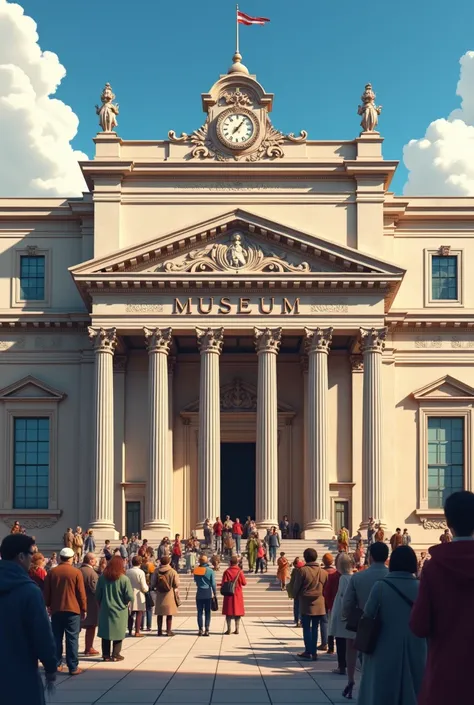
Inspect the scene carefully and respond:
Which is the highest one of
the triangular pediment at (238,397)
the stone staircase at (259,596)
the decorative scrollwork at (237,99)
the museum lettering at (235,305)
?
the decorative scrollwork at (237,99)

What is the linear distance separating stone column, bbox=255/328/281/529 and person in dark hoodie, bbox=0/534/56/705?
131 feet

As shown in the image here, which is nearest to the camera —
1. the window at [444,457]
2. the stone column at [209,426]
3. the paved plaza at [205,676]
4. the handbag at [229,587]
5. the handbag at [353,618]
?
the handbag at [353,618]

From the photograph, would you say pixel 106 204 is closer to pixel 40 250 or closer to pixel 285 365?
pixel 40 250

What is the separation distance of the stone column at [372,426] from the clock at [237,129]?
1017 cm

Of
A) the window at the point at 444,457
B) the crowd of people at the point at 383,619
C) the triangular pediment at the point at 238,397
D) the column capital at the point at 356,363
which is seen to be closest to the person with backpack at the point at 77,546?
the triangular pediment at the point at 238,397

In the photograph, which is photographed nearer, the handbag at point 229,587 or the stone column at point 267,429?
the handbag at point 229,587

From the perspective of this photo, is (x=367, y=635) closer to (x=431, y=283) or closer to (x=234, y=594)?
(x=234, y=594)

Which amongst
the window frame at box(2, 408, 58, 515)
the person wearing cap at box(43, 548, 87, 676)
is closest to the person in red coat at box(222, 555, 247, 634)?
the person wearing cap at box(43, 548, 87, 676)

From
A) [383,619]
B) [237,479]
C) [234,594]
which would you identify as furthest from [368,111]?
[383,619]

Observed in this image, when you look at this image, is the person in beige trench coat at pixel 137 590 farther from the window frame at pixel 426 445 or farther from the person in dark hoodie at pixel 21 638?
the window frame at pixel 426 445

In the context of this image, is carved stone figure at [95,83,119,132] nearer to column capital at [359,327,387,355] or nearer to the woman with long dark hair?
column capital at [359,327,387,355]

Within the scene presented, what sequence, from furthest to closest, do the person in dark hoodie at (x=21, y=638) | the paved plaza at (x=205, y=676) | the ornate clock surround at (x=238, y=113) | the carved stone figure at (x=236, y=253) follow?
1. the ornate clock surround at (x=238, y=113)
2. the carved stone figure at (x=236, y=253)
3. the paved plaza at (x=205, y=676)
4. the person in dark hoodie at (x=21, y=638)

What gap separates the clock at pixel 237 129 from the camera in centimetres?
5447

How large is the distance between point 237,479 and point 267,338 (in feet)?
28.9
